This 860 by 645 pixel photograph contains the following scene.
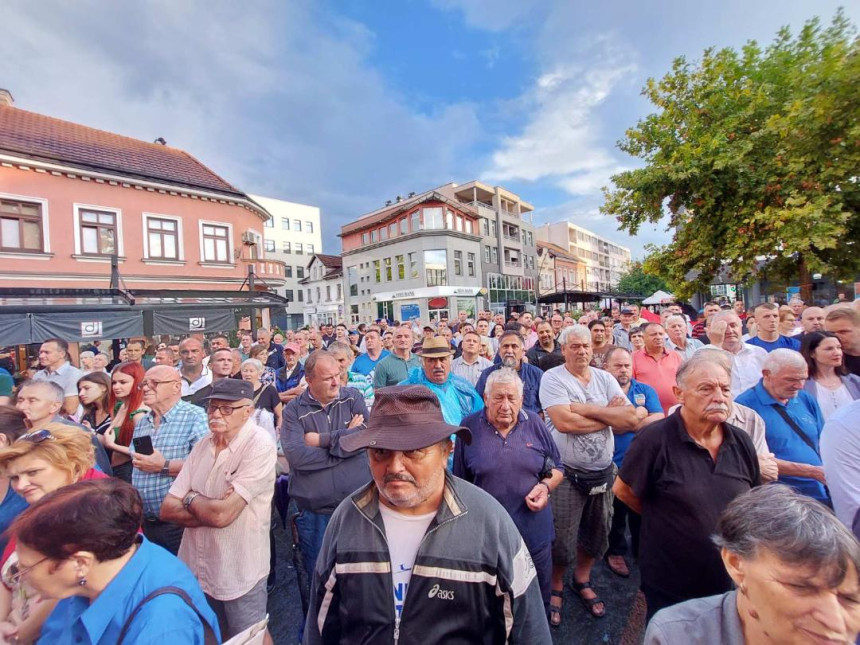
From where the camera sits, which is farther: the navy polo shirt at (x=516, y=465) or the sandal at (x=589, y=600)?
the sandal at (x=589, y=600)

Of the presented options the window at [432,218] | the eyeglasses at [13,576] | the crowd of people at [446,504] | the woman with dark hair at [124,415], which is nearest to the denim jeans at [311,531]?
the crowd of people at [446,504]

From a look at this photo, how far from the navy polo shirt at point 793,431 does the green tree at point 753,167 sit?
9.02 metres

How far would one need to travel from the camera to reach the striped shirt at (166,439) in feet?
8.98

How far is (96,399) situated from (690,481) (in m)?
4.80

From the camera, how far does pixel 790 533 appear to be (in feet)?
3.46

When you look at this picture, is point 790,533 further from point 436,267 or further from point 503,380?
point 436,267

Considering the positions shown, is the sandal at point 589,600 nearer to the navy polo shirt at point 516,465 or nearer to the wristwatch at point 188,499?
the navy polo shirt at point 516,465

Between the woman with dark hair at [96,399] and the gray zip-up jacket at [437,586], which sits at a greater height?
the woman with dark hair at [96,399]


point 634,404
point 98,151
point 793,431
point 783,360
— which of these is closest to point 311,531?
point 634,404

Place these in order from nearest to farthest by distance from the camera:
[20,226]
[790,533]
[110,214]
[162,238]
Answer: [790,533]
[20,226]
[110,214]
[162,238]

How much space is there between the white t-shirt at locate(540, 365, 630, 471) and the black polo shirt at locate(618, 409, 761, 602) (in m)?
0.83

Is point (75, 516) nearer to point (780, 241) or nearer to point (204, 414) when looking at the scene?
point (204, 414)

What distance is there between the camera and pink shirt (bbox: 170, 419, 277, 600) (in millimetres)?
2238

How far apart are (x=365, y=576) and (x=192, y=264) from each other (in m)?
19.4
